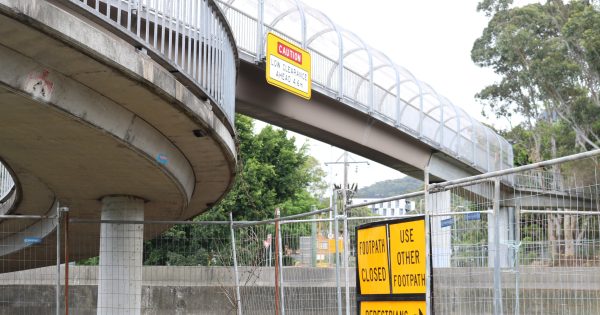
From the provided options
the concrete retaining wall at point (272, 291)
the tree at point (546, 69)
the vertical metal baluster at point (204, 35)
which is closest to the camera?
the concrete retaining wall at point (272, 291)

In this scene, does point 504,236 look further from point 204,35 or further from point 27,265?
point 27,265

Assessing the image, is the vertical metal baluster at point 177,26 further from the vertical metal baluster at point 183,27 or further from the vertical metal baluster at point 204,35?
the vertical metal baluster at point 204,35

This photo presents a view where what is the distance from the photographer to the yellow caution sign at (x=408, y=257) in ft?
21.8

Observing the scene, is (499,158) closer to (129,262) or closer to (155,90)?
(129,262)

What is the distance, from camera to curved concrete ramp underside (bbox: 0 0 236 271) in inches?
243

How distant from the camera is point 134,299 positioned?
11102mm

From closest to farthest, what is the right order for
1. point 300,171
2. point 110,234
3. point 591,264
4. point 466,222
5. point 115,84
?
point 591,264 → point 466,222 → point 115,84 → point 110,234 → point 300,171

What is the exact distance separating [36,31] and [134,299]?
19.9 ft

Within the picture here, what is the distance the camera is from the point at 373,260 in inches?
295

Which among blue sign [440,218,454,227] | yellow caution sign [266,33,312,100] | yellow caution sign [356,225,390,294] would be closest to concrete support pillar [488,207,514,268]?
blue sign [440,218,454,227]

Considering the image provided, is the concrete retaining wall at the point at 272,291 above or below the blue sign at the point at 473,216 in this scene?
below

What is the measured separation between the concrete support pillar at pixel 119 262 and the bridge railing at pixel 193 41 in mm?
2293

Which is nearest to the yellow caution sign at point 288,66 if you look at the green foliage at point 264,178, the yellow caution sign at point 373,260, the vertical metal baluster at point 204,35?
the vertical metal baluster at point 204,35

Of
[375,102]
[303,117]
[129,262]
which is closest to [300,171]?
[375,102]
